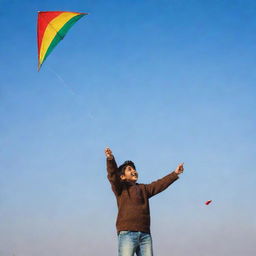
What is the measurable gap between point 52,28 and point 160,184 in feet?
18.6

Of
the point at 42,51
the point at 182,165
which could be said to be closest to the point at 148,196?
the point at 182,165

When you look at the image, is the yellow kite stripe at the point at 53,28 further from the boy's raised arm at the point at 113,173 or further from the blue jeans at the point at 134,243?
the blue jeans at the point at 134,243

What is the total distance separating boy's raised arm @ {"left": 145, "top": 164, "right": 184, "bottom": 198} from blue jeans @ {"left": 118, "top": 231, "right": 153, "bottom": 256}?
73 cm

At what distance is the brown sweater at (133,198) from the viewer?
5168mm

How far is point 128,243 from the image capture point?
5012 millimetres

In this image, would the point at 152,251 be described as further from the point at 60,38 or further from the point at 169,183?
the point at 60,38

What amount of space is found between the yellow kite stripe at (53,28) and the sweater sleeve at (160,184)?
5248 mm

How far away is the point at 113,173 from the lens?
5445 mm

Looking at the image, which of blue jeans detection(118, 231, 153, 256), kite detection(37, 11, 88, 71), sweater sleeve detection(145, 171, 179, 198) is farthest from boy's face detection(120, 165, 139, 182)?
kite detection(37, 11, 88, 71)

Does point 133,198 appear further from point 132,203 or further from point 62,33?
point 62,33

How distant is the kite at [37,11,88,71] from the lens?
925 centimetres

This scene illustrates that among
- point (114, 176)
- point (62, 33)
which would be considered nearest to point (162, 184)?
point (114, 176)

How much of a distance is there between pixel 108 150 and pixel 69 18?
5.30 m

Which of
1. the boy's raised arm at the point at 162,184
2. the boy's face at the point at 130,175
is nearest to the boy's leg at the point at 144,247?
the boy's raised arm at the point at 162,184
